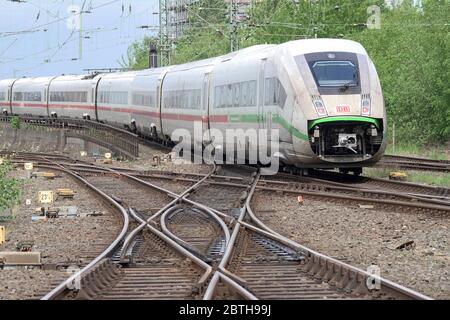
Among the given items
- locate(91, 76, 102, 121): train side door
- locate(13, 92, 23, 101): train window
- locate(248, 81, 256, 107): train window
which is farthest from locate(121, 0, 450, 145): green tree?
locate(13, 92, 23, 101): train window

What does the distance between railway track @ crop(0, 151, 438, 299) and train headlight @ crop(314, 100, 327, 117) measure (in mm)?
2865

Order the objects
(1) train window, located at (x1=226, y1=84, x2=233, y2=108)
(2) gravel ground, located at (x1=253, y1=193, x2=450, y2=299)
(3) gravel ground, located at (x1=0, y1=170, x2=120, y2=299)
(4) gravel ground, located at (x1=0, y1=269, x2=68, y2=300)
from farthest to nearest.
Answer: (1) train window, located at (x1=226, y1=84, x2=233, y2=108), (2) gravel ground, located at (x1=253, y1=193, x2=450, y2=299), (3) gravel ground, located at (x1=0, y1=170, x2=120, y2=299), (4) gravel ground, located at (x1=0, y1=269, x2=68, y2=300)

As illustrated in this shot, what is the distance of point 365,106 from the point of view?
17891 mm

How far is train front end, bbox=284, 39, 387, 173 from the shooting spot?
693 inches

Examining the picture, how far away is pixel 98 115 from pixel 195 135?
2397 cm

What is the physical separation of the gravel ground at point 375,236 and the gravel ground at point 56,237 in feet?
8.38

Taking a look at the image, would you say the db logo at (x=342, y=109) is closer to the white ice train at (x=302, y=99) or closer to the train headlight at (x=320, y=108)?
the white ice train at (x=302, y=99)

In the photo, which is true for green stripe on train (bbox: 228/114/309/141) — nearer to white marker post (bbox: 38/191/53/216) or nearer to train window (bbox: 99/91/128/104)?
white marker post (bbox: 38/191/53/216)

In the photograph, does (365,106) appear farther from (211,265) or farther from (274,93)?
(211,265)

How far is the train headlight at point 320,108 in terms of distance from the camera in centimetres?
1752

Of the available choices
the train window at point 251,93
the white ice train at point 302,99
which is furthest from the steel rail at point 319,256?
the train window at point 251,93

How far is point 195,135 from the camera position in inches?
1099
